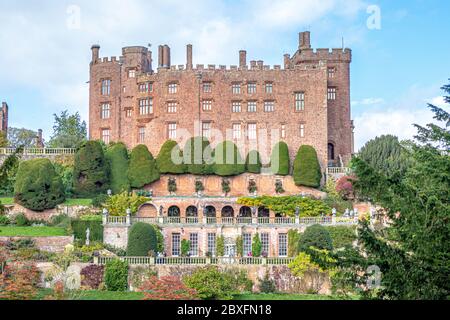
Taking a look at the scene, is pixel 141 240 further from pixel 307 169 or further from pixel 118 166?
pixel 307 169

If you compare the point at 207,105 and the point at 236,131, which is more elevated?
the point at 207,105

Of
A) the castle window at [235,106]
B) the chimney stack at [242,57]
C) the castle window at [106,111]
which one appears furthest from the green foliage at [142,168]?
the chimney stack at [242,57]

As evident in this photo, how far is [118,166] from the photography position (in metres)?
52.5

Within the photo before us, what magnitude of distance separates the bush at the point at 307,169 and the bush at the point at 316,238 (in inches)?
429

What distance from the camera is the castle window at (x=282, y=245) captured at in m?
45.0

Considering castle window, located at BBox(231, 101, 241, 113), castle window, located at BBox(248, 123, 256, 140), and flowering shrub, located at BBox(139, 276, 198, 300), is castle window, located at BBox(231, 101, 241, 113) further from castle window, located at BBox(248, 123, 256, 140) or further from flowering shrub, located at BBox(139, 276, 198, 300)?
flowering shrub, located at BBox(139, 276, 198, 300)

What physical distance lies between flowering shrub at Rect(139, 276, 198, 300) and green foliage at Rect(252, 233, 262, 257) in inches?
488

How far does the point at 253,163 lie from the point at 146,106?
9916mm

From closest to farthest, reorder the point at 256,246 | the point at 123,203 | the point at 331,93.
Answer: the point at 256,246, the point at 123,203, the point at 331,93

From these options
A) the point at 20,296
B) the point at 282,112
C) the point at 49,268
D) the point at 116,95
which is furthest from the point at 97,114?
the point at 20,296

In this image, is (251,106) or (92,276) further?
(251,106)

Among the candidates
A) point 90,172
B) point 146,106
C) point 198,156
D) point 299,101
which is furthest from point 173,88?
point 90,172
